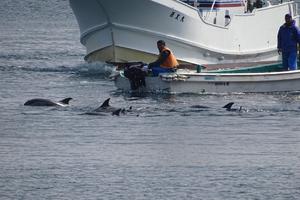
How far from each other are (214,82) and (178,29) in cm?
404

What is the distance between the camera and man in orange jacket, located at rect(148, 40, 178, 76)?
125 ft

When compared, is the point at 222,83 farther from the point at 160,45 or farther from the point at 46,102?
the point at 46,102

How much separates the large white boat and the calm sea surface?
1.19 meters

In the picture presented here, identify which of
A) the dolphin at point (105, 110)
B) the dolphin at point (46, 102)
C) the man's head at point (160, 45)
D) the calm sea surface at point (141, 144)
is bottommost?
the calm sea surface at point (141, 144)

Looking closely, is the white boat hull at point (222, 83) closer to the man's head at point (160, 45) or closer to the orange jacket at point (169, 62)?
the orange jacket at point (169, 62)

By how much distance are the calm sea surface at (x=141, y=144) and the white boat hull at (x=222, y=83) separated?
25cm

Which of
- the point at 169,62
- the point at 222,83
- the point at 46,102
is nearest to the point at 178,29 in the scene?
the point at 169,62

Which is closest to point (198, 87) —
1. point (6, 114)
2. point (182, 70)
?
point (182, 70)

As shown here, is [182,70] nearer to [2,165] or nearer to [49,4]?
[2,165]

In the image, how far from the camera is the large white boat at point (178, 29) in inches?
1638

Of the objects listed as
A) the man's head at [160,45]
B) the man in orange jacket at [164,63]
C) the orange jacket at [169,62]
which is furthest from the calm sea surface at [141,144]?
the man's head at [160,45]

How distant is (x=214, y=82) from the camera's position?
126ft

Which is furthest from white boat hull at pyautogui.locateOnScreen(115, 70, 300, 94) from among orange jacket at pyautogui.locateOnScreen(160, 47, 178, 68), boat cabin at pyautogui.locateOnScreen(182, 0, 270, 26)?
boat cabin at pyautogui.locateOnScreen(182, 0, 270, 26)

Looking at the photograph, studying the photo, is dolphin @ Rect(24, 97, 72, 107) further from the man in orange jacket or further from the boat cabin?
the boat cabin
